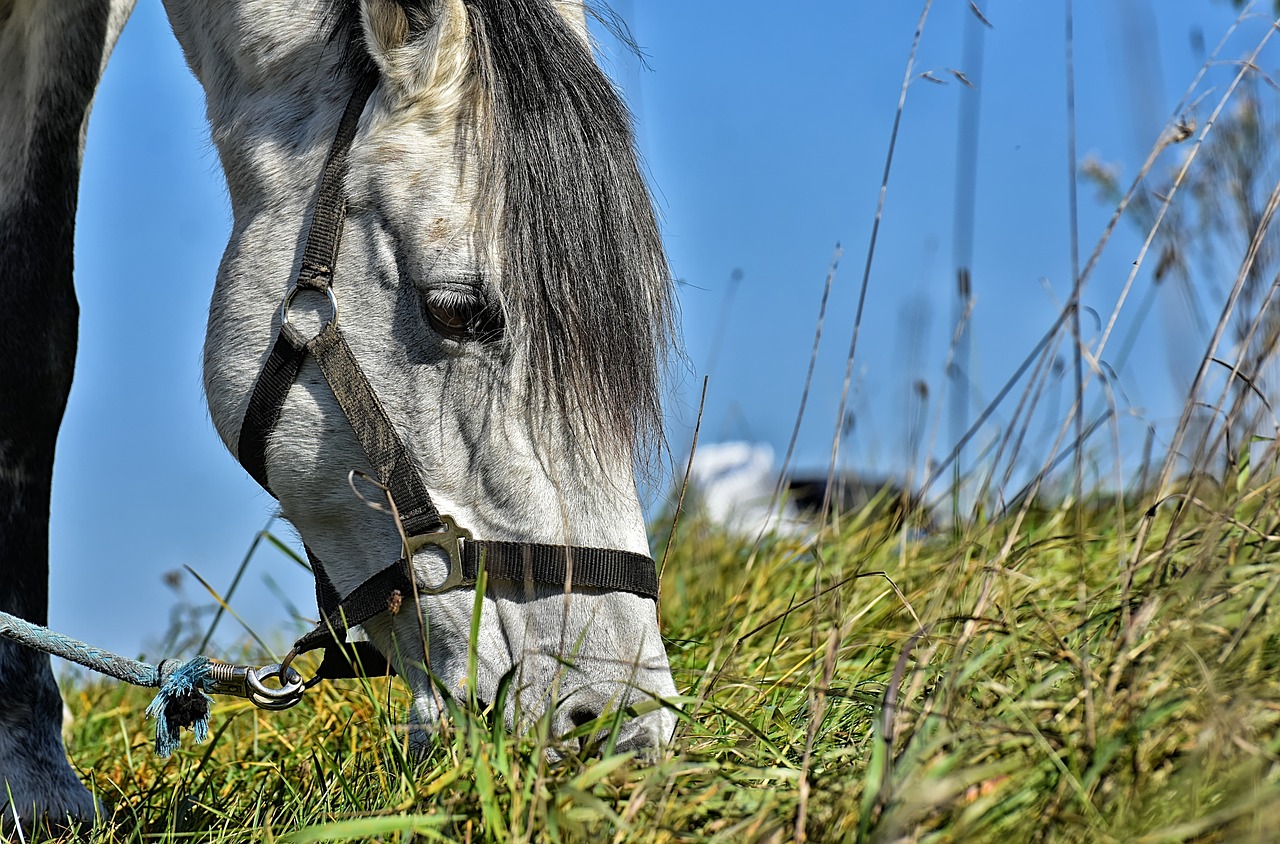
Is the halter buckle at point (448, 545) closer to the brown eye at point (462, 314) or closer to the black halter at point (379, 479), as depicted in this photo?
→ the black halter at point (379, 479)

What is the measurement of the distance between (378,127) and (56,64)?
3.46 feet

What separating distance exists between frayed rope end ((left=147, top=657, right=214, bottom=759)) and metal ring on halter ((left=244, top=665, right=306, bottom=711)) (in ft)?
0.49

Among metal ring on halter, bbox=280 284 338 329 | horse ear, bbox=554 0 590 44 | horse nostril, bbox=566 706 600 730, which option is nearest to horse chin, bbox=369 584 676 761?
horse nostril, bbox=566 706 600 730

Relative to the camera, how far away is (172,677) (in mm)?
2055

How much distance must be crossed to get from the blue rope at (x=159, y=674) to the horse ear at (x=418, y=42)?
1.17 metres

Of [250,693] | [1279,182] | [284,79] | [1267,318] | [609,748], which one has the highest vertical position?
[284,79]

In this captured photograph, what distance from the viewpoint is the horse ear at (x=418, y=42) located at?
204 centimetres

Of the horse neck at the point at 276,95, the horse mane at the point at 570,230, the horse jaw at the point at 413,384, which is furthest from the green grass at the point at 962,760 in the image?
the horse neck at the point at 276,95

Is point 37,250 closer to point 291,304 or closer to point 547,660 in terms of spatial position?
point 291,304

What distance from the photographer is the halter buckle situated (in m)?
1.91

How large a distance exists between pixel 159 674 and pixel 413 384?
73cm

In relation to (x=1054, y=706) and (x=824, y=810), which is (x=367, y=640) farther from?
(x=1054, y=706)

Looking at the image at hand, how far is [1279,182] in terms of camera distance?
6.42 feet

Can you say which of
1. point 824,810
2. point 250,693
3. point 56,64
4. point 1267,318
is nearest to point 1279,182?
point 1267,318
